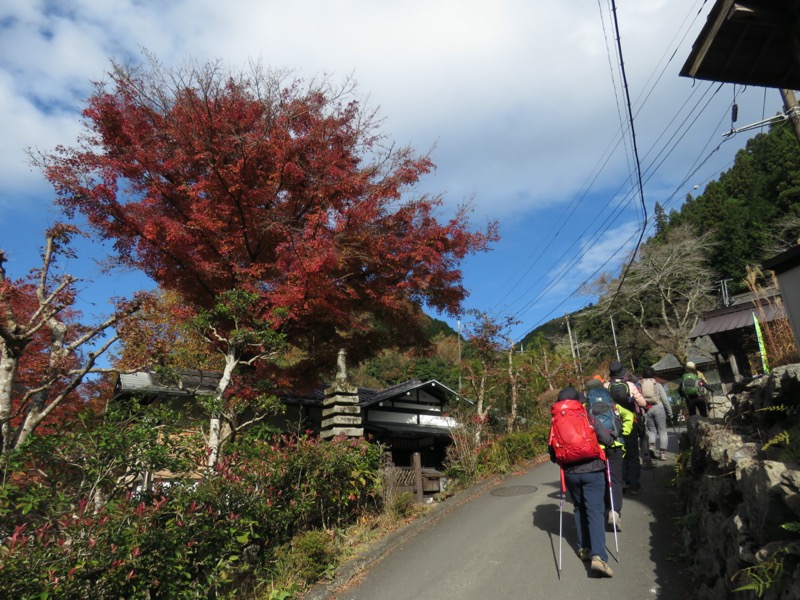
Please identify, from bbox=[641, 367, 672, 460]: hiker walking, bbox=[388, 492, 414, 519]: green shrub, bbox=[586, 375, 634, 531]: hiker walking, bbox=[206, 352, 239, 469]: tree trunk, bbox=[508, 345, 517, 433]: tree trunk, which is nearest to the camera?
bbox=[586, 375, 634, 531]: hiker walking

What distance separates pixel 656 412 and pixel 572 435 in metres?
4.77

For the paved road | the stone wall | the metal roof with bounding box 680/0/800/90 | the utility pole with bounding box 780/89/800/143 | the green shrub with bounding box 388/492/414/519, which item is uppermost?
the utility pole with bounding box 780/89/800/143

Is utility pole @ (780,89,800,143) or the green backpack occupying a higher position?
utility pole @ (780,89,800,143)

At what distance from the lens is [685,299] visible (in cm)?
3366

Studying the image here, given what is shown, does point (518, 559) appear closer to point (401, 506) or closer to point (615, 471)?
point (615, 471)

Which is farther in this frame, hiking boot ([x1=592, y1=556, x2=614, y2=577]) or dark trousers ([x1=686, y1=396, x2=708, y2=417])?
dark trousers ([x1=686, y1=396, x2=708, y2=417])

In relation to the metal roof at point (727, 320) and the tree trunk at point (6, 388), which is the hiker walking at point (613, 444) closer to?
the tree trunk at point (6, 388)

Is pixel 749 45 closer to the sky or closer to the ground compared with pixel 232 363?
closer to the sky

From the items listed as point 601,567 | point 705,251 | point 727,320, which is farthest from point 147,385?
point 705,251

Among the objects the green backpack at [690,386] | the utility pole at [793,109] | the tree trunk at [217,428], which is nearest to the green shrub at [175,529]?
the tree trunk at [217,428]

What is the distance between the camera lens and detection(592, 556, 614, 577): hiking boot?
454 cm

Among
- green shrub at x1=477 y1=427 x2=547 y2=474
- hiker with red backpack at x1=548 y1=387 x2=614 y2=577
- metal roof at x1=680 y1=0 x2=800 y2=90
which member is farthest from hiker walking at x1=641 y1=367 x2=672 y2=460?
metal roof at x1=680 y1=0 x2=800 y2=90

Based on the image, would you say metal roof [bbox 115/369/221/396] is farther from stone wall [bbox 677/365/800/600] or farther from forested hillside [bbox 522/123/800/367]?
forested hillside [bbox 522/123/800/367]

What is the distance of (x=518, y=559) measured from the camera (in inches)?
216
